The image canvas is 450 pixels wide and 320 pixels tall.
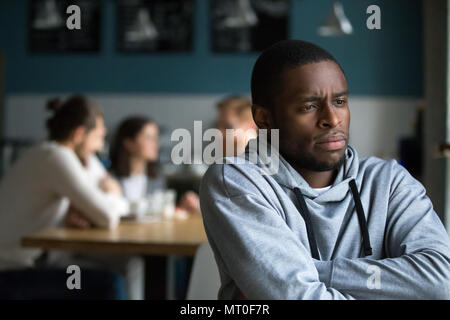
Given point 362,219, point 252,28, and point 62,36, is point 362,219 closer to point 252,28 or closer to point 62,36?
point 252,28

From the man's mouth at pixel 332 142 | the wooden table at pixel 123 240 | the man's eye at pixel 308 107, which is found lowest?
the wooden table at pixel 123 240

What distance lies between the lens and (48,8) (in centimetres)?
A: 452

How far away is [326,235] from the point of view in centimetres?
83

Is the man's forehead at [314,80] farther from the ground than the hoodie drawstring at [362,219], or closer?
farther from the ground

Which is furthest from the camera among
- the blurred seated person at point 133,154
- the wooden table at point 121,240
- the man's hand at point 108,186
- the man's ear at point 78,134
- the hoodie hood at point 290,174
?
the blurred seated person at point 133,154

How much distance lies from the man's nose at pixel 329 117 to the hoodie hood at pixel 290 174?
95 millimetres

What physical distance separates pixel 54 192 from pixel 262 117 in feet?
→ 4.79

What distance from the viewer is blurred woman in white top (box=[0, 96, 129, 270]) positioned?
6.78 ft

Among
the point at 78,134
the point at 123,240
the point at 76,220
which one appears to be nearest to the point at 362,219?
the point at 123,240

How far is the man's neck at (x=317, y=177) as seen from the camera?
87 cm

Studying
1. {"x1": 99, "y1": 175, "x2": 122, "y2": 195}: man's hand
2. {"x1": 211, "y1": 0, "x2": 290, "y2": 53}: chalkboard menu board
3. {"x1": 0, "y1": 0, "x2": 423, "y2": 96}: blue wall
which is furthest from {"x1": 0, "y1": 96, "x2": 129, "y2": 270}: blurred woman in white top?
{"x1": 211, "y1": 0, "x2": 290, "y2": 53}: chalkboard menu board

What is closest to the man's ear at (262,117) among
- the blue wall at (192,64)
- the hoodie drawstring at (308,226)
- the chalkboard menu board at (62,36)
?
the hoodie drawstring at (308,226)

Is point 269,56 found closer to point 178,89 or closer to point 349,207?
point 349,207

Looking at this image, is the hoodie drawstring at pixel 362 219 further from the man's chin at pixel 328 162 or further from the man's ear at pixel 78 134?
the man's ear at pixel 78 134
